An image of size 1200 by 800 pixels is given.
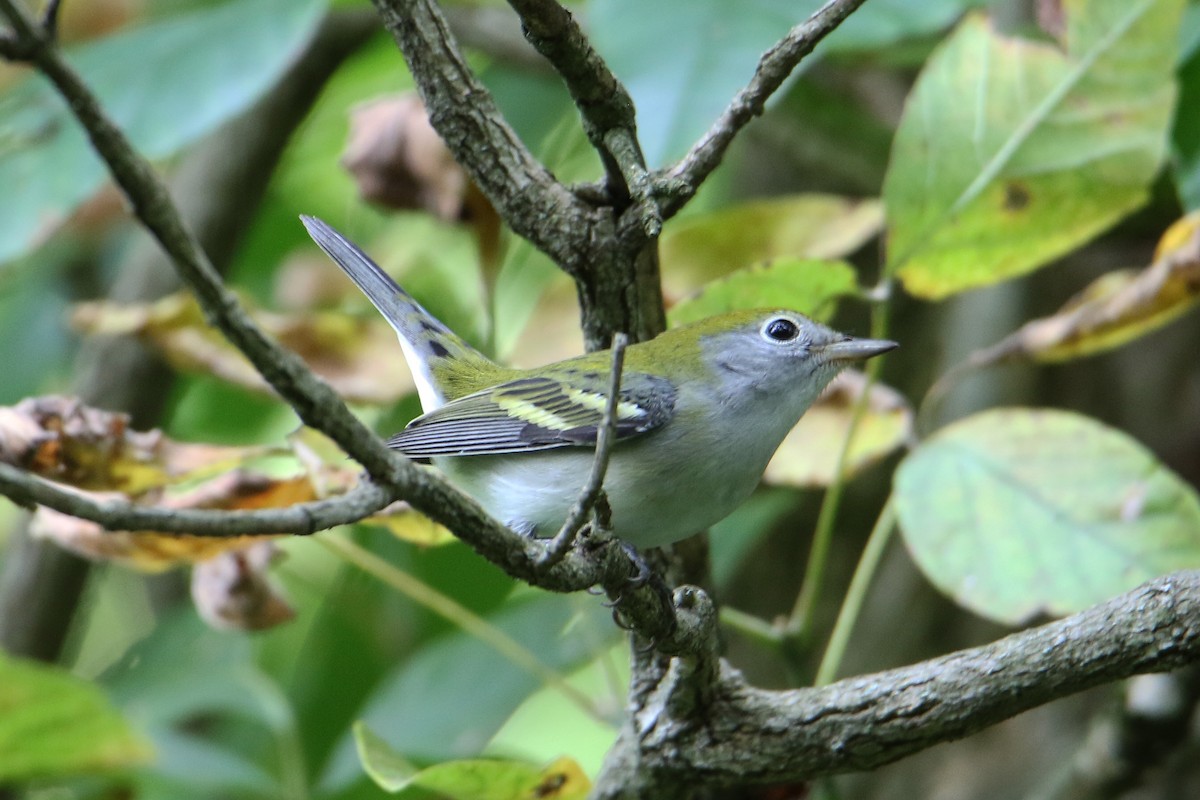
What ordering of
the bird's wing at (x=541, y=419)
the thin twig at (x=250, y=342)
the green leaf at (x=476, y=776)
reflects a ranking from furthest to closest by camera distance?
the bird's wing at (x=541, y=419) → the green leaf at (x=476, y=776) → the thin twig at (x=250, y=342)

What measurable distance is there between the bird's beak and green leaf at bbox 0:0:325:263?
1551 mm

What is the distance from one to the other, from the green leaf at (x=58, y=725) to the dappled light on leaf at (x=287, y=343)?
2.56ft

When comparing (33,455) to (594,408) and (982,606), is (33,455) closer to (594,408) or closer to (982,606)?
(594,408)

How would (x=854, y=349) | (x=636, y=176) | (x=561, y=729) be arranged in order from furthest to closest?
(x=561, y=729) < (x=854, y=349) < (x=636, y=176)

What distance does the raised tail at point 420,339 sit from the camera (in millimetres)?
2793

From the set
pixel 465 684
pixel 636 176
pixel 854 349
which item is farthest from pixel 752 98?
pixel 465 684

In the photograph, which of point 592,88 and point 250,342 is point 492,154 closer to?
point 592,88

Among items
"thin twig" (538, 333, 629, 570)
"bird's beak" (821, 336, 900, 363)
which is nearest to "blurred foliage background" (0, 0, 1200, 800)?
"bird's beak" (821, 336, 900, 363)

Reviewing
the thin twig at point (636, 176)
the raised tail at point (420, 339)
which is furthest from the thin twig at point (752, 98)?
the raised tail at point (420, 339)

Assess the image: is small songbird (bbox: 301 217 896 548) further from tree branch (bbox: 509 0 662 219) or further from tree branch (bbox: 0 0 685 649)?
tree branch (bbox: 0 0 685 649)

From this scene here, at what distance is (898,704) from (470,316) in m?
2.54

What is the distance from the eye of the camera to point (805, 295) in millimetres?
2363

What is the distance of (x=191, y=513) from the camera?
1.11 meters

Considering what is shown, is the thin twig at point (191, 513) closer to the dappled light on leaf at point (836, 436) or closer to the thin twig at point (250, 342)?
the thin twig at point (250, 342)
